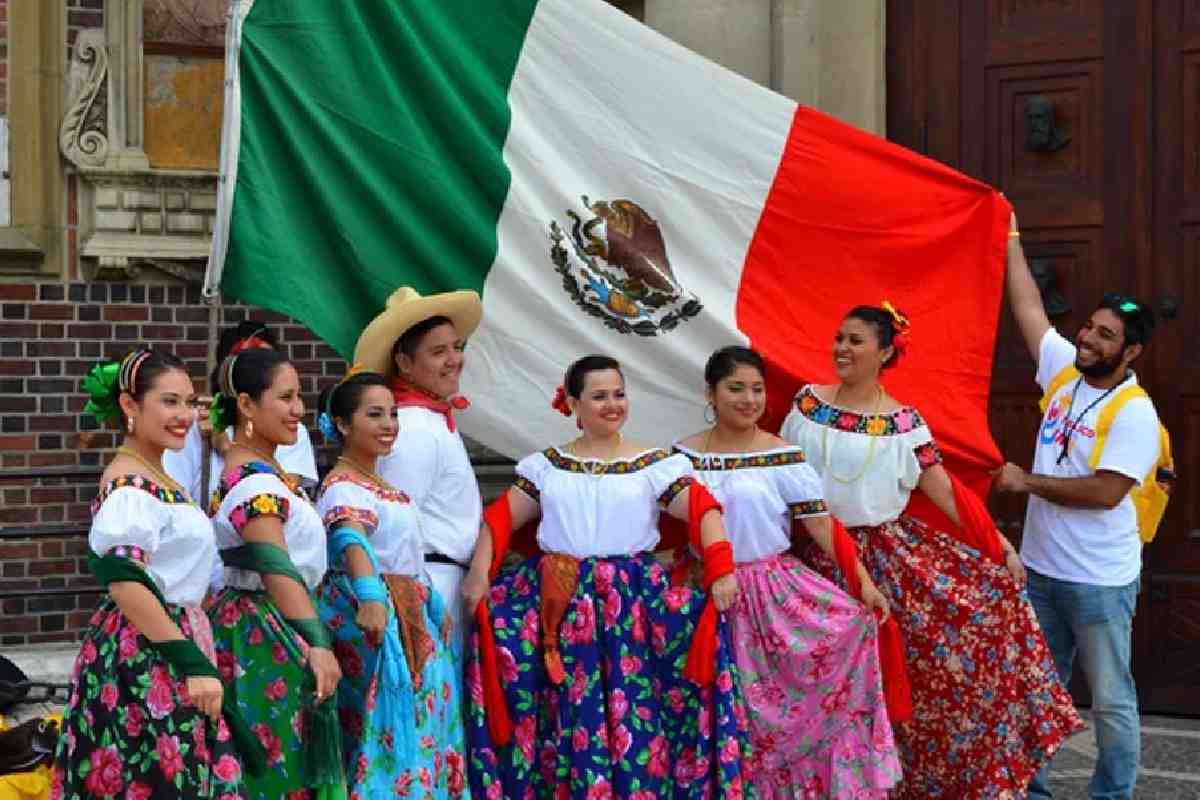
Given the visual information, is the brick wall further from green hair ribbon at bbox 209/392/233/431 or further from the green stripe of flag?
green hair ribbon at bbox 209/392/233/431

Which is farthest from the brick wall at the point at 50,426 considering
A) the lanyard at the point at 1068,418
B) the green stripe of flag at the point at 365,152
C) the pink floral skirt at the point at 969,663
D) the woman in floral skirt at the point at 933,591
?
the lanyard at the point at 1068,418

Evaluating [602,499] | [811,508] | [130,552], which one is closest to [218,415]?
[130,552]

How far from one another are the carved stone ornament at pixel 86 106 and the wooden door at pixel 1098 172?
12.0ft

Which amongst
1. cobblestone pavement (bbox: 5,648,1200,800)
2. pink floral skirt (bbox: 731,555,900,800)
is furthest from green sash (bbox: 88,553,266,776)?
cobblestone pavement (bbox: 5,648,1200,800)

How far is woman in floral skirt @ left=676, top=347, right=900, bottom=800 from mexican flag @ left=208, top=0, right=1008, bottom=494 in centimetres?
38

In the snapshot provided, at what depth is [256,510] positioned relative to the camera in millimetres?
5266

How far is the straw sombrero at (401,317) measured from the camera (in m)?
5.98

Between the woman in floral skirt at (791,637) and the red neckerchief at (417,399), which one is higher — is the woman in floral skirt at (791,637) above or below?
below

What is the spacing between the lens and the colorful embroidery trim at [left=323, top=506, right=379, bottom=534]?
223 inches

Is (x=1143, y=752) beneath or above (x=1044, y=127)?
beneath

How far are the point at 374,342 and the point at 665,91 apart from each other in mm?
1507

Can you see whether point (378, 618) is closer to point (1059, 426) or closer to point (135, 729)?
point (135, 729)

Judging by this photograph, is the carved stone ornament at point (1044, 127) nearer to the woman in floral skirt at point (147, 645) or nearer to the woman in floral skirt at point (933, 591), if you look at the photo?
the woman in floral skirt at point (933, 591)

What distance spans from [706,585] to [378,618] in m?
1.15
